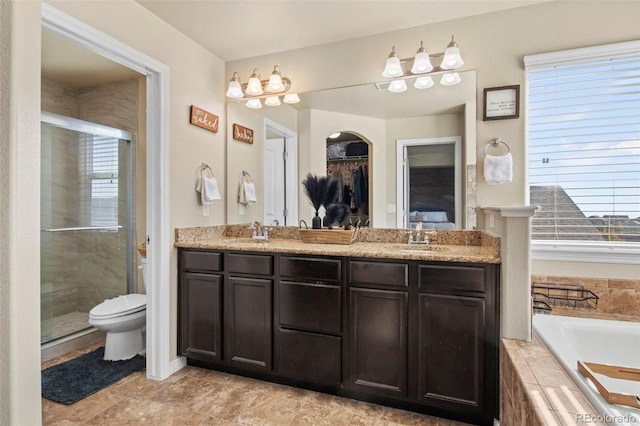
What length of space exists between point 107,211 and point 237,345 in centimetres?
208

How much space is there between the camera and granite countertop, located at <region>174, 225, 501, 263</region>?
1.90 meters

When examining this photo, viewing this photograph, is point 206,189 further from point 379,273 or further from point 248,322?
point 379,273

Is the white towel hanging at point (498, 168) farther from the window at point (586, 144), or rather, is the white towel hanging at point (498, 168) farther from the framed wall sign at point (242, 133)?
the framed wall sign at point (242, 133)

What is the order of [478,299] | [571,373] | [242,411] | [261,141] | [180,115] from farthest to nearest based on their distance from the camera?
[261,141] < [180,115] < [242,411] < [478,299] < [571,373]

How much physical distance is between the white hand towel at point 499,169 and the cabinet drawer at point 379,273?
0.87 metres

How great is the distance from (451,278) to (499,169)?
2.76ft

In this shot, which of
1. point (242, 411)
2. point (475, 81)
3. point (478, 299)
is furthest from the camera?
point (475, 81)

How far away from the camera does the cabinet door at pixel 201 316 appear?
2.38 m

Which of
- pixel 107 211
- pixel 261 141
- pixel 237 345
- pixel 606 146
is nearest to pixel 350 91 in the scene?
pixel 261 141

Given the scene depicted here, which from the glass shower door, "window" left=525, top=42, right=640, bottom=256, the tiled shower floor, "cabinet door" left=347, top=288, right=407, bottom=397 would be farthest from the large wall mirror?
the tiled shower floor

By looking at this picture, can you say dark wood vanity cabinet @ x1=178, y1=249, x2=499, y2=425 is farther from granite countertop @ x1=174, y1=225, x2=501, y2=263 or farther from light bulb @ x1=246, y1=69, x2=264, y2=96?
light bulb @ x1=246, y1=69, x2=264, y2=96

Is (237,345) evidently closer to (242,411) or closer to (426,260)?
(242,411)

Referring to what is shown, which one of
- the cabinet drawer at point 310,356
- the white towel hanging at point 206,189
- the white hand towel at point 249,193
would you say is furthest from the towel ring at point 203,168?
the cabinet drawer at point 310,356

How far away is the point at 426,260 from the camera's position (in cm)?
188
